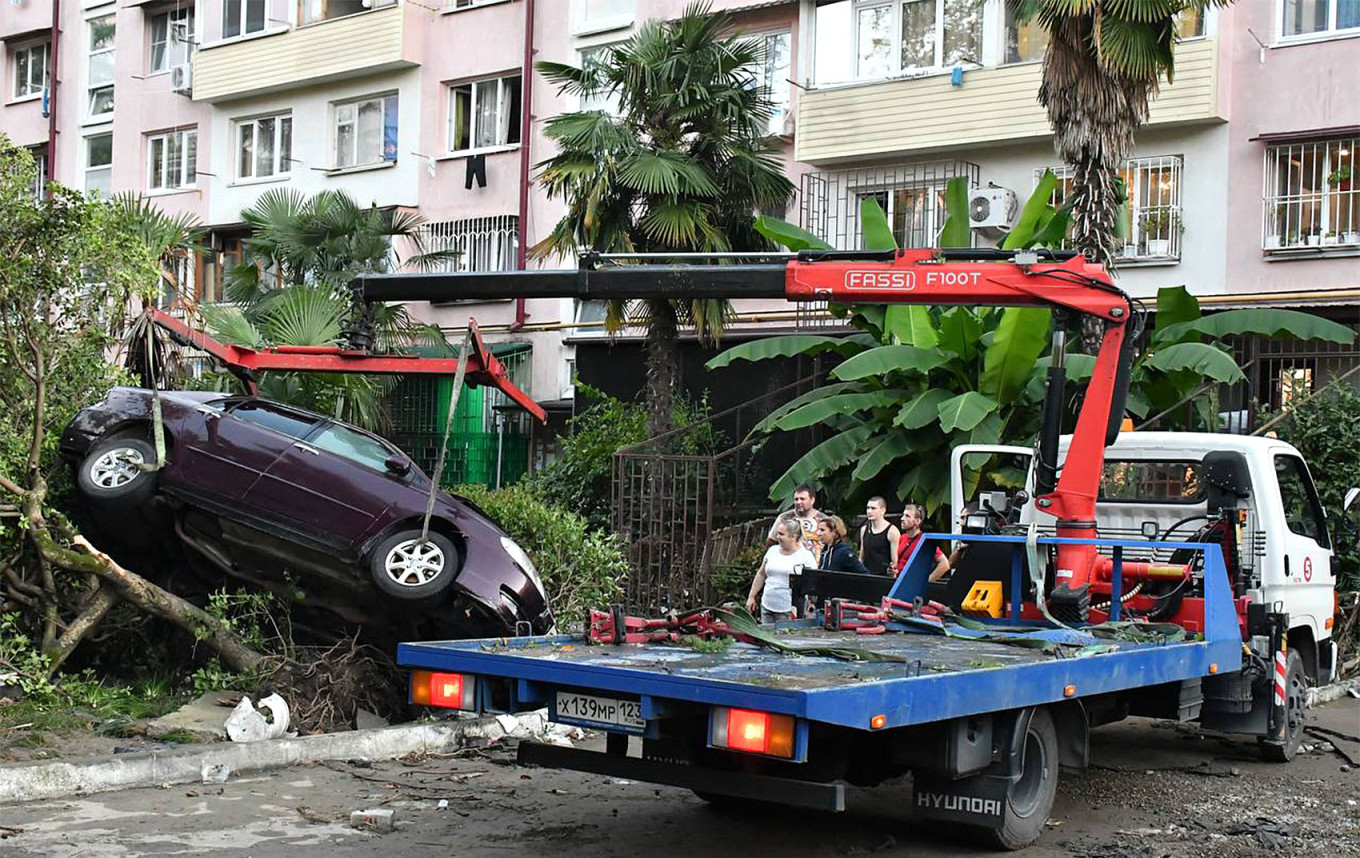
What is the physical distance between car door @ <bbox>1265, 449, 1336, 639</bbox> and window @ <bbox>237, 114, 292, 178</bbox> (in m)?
22.4

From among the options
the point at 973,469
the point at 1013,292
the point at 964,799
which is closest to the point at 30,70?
the point at 973,469

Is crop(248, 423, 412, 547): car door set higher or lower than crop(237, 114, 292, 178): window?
lower

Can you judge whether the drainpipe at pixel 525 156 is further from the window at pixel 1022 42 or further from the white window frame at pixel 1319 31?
the white window frame at pixel 1319 31

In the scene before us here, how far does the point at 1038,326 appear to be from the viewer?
52.3ft

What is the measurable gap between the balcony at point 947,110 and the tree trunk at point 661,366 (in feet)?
15.7

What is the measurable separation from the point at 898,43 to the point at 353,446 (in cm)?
1352

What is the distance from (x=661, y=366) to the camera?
770 inches

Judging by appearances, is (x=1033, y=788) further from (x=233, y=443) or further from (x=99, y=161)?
(x=99, y=161)

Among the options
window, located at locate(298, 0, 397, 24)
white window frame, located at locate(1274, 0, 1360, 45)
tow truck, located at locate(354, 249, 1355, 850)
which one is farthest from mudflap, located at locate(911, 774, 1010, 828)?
window, located at locate(298, 0, 397, 24)

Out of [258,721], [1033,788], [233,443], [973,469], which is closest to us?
[1033,788]

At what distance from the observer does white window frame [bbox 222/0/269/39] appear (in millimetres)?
29938

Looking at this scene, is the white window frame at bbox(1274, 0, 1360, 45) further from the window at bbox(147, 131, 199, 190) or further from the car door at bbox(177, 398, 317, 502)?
the window at bbox(147, 131, 199, 190)

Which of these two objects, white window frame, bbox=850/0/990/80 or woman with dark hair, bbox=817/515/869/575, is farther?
white window frame, bbox=850/0/990/80

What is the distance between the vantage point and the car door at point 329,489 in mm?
11117
